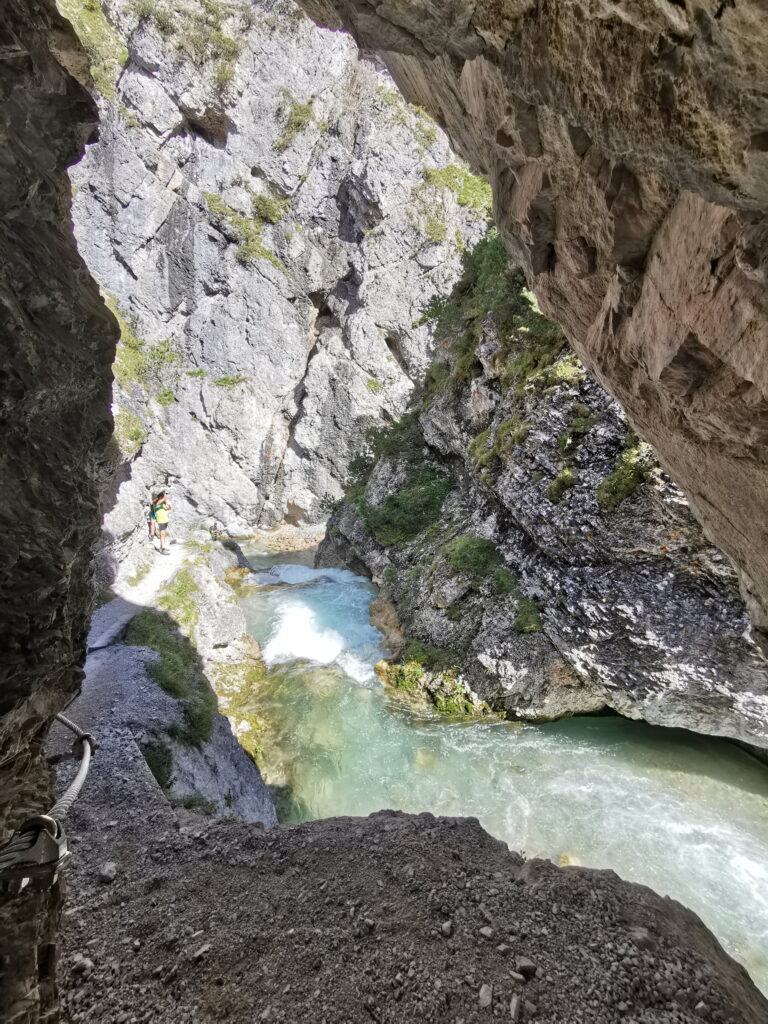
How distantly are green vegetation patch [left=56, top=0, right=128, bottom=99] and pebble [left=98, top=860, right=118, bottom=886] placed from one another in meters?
42.3

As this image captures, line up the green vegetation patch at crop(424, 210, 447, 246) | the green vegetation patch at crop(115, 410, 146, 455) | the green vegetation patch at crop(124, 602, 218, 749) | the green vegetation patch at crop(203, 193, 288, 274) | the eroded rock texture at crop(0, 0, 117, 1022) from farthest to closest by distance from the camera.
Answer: the green vegetation patch at crop(203, 193, 288, 274)
the green vegetation patch at crop(424, 210, 447, 246)
the green vegetation patch at crop(115, 410, 146, 455)
the green vegetation patch at crop(124, 602, 218, 749)
the eroded rock texture at crop(0, 0, 117, 1022)

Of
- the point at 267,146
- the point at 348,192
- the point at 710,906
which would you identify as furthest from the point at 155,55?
the point at 710,906

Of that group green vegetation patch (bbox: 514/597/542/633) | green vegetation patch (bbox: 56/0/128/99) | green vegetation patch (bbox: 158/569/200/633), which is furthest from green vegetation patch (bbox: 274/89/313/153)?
green vegetation patch (bbox: 514/597/542/633)

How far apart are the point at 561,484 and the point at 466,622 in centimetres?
502

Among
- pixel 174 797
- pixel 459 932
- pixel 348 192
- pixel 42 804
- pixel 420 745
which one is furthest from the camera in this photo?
pixel 348 192

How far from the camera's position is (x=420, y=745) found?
1211 cm

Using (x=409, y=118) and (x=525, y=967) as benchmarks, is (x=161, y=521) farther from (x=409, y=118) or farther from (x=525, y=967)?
(x=409, y=118)

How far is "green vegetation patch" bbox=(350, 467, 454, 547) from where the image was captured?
20.7 meters

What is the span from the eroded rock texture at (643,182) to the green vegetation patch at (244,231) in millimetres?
30226

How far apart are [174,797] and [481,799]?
245 inches

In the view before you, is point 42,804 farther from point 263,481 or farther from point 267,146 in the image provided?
point 267,146

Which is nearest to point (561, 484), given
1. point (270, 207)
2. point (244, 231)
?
point (244, 231)

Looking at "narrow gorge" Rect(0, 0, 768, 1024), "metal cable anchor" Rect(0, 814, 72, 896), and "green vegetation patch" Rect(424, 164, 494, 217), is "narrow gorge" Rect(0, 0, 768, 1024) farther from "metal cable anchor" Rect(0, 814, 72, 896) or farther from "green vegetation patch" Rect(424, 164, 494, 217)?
"green vegetation patch" Rect(424, 164, 494, 217)

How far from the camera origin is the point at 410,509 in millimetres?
21203
